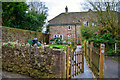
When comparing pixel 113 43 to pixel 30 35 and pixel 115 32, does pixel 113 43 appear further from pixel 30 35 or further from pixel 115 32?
pixel 30 35

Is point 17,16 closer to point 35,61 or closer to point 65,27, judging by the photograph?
point 35,61

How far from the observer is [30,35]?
11.9 meters

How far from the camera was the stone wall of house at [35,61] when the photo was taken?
3627mm

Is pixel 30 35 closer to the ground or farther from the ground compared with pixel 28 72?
farther from the ground

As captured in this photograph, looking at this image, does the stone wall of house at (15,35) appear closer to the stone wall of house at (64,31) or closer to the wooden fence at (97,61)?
the wooden fence at (97,61)

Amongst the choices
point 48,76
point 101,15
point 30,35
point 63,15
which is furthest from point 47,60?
point 63,15

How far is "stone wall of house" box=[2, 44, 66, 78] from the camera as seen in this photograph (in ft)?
11.9

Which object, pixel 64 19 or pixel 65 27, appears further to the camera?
pixel 64 19

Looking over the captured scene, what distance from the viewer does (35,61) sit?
166 inches

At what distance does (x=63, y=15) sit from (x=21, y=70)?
68.5 ft

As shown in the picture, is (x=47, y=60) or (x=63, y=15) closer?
(x=47, y=60)

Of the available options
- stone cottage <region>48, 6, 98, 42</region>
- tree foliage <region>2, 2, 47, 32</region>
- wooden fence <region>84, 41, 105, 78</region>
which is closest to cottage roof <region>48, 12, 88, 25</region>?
stone cottage <region>48, 6, 98, 42</region>

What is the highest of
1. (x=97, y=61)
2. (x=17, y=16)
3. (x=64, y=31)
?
(x=17, y=16)

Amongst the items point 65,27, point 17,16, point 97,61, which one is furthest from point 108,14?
point 65,27
